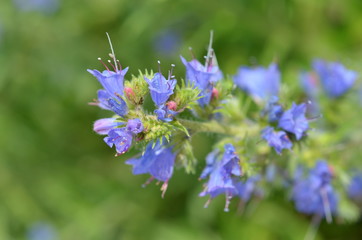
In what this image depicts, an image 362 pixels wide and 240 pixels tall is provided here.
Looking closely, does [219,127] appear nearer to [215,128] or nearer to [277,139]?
Answer: [215,128]

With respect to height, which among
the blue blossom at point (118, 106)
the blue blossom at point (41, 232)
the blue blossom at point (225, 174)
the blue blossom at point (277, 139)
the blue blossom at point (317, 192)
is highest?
the blue blossom at point (118, 106)

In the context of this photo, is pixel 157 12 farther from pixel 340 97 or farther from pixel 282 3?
pixel 340 97

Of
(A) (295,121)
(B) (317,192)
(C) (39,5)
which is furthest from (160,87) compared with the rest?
(C) (39,5)

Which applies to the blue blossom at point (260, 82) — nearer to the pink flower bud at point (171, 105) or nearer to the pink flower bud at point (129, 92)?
the pink flower bud at point (171, 105)

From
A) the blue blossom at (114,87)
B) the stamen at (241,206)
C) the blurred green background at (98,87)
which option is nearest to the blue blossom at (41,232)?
the blurred green background at (98,87)

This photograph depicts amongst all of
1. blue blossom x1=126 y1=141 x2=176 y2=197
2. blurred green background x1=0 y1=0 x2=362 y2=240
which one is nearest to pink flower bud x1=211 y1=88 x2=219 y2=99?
blue blossom x1=126 y1=141 x2=176 y2=197

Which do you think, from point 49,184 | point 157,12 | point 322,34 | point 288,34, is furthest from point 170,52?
point 49,184

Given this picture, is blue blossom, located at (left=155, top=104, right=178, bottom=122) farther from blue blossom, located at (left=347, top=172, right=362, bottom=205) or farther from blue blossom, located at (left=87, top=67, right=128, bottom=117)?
blue blossom, located at (left=347, top=172, right=362, bottom=205)

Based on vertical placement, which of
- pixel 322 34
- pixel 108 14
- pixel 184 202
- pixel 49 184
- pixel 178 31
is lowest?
pixel 184 202
